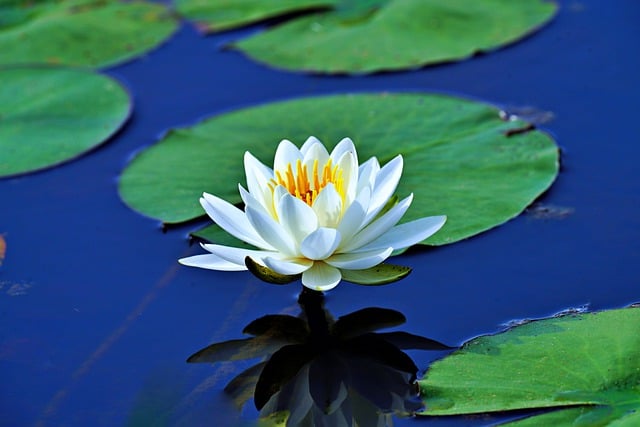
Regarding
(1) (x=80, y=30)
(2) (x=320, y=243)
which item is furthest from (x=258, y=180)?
(1) (x=80, y=30)

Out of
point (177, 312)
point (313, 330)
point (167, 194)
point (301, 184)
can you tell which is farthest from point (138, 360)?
point (167, 194)

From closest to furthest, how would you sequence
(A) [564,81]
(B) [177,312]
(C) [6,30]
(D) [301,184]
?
1. (D) [301,184]
2. (B) [177,312]
3. (A) [564,81]
4. (C) [6,30]

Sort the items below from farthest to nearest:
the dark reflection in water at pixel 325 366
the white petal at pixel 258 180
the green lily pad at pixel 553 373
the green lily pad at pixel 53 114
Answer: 1. the green lily pad at pixel 53 114
2. the white petal at pixel 258 180
3. the dark reflection in water at pixel 325 366
4. the green lily pad at pixel 553 373

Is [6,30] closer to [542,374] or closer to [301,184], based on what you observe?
[301,184]

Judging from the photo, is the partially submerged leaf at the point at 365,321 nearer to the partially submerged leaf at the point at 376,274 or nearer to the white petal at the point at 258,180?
the partially submerged leaf at the point at 376,274

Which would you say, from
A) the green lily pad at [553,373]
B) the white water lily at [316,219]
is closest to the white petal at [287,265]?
the white water lily at [316,219]

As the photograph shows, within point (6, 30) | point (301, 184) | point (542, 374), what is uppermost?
point (301, 184)

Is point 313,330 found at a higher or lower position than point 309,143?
lower
